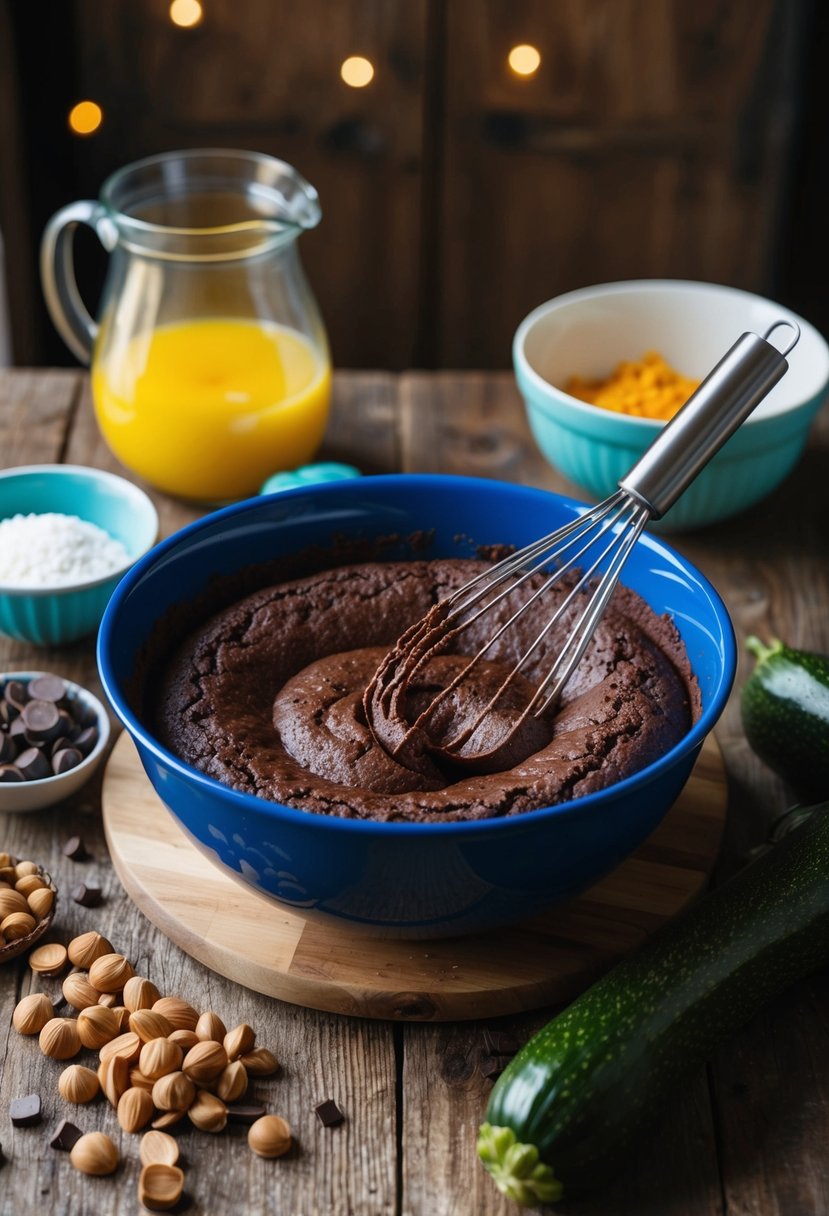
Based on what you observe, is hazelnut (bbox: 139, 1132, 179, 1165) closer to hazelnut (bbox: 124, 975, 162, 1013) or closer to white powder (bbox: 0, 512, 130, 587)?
hazelnut (bbox: 124, 975, 162, 1013)

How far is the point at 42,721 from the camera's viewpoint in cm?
154

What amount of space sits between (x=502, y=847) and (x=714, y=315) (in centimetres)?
136

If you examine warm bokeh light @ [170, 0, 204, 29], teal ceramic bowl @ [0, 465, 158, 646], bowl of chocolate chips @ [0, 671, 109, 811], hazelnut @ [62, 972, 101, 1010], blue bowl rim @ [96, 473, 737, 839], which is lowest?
hazelnut @ [62, 972, 101, 1010]

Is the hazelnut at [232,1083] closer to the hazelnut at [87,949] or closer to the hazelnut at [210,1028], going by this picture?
the hazelnut at [210,1028]

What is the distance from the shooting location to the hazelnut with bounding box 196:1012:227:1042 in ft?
4.05

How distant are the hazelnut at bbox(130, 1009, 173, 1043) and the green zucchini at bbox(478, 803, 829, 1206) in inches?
12.8

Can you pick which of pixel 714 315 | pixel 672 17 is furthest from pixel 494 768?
pixel 672 17

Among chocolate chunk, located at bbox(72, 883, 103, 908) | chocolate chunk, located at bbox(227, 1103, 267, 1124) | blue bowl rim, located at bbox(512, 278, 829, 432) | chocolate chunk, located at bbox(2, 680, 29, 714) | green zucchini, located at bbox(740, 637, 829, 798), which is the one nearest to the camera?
chocolate chunk, located at bbox(227, 1103, 267, 1124)

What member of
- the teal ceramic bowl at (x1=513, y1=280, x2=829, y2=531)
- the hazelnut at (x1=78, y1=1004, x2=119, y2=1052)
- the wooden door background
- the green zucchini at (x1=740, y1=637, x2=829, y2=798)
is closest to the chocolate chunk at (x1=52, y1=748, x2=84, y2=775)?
the hazelnut at (x1=78, y1=1004, x2=119, y2=1052)

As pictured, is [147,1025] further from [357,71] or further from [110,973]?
[357,71]

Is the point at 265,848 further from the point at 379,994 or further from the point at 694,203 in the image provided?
the point at 694,203

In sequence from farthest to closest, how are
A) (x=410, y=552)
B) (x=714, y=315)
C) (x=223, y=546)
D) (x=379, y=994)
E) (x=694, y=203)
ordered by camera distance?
(x=694, y=203) < (x=714, y=315) < (x=410, y=552) < (x=223, y=546) < (x=379, y=994)

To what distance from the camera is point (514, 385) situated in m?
2.46

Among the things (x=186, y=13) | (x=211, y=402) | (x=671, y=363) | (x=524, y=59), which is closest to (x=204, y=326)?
(x=211, y=402)
